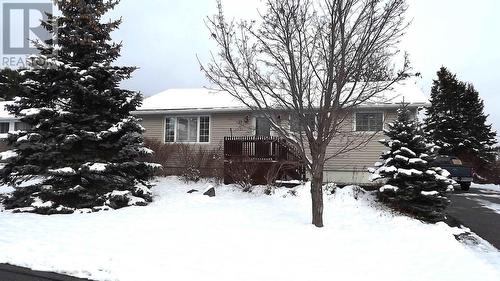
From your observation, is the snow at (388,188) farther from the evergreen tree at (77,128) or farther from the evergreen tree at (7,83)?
the evergreen tree at (7,83)

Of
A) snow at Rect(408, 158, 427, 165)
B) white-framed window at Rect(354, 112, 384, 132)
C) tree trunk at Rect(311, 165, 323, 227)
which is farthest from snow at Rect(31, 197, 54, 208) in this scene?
white-framed window at Rect(354, 112, 384, 132)

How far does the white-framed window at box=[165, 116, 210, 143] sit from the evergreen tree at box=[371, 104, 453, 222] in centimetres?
986

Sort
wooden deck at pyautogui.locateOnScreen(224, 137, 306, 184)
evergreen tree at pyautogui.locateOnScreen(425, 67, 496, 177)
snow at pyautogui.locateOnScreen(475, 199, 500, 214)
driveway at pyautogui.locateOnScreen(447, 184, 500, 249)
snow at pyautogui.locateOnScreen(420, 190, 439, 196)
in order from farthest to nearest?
evergreen tree at pyautogui.locateOnScreen(425, 67, 496, 177)
snow at pyautogui.locateOnScreen(475, 199, 500, 214)
wooden deck at pyautogui.locateOnScreen(224, 137, 306, 184)
snow at pyautogui.locateOnScreen(420, 190, 439, 196)
driveway at pyautogui.locateOnScreen(447, 184, 500, 249)

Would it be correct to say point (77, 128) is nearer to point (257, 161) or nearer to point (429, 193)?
point (257, 161)

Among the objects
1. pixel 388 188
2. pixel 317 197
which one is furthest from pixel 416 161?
pixel 317 197

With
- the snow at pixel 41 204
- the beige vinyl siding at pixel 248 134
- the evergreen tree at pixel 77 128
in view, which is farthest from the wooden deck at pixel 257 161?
the snow at pixel 41 204

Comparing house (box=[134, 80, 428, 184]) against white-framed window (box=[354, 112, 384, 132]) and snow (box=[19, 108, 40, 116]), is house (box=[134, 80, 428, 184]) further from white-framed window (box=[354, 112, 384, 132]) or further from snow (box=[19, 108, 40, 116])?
snow (box=[19, 108, 40, 116])

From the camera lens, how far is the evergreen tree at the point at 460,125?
3534cm

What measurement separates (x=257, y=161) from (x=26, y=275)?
8.71 metres

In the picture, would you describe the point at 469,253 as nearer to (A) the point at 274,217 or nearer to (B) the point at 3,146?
(A) the point at 274,217

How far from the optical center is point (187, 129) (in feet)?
65.1

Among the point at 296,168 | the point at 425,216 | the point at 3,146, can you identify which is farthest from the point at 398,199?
the point at 3,146

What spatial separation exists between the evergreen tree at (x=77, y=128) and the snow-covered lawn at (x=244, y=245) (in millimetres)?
1001

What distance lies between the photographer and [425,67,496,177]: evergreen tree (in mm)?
35344
